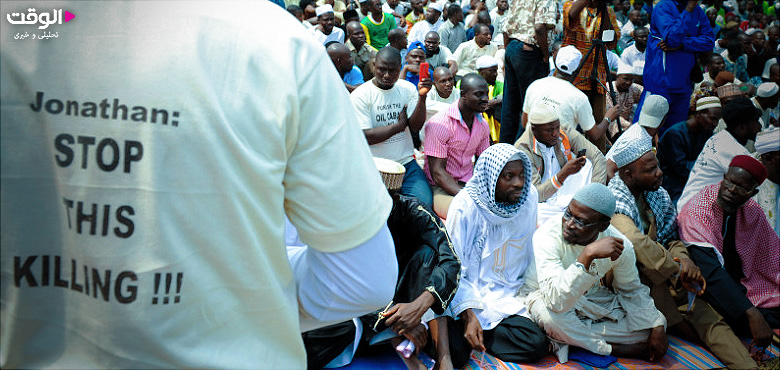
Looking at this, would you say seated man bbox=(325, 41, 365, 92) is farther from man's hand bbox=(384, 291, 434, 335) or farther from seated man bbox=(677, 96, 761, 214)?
man's hand bbox=(384, 291, 434, 335)

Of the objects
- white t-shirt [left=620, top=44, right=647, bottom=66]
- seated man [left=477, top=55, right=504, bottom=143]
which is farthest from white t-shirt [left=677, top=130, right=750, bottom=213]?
white t-shirt [left=620, top=44, right=647, bottom=66]

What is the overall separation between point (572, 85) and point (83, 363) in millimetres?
5024

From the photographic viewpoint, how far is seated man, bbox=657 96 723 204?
525cm

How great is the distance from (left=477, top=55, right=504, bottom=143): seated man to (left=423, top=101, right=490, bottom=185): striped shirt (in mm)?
1641

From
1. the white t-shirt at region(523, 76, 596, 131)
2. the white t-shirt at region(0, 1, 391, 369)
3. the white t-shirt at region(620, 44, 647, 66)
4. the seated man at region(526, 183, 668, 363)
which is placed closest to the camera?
the white t-shirt at region(0, 1, 391, 369)

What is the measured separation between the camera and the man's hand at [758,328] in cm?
353

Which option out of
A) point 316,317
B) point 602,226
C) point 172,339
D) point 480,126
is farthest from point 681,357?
point 172,339

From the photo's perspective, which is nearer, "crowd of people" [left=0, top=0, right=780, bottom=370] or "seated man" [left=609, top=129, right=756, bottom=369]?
"crowd of people" [left=0, top=0, right=780, bottom=370]

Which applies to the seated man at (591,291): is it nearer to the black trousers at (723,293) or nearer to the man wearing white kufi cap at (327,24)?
the black trousers at (723,293)

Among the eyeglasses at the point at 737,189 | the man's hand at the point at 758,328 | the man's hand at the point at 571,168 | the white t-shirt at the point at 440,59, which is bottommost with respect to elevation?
the white t-shirt at the point at 440,59

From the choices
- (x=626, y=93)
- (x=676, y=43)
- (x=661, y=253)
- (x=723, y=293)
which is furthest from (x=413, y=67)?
(x=723, y=293)

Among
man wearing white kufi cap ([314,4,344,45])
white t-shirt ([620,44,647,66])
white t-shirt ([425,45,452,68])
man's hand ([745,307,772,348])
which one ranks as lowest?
white t-shirt ([425,45,452,68])

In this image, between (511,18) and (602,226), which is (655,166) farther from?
(511,18)

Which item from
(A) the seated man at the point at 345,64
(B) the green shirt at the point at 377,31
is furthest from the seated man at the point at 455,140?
(B) the green shirt at the point at 377,31
